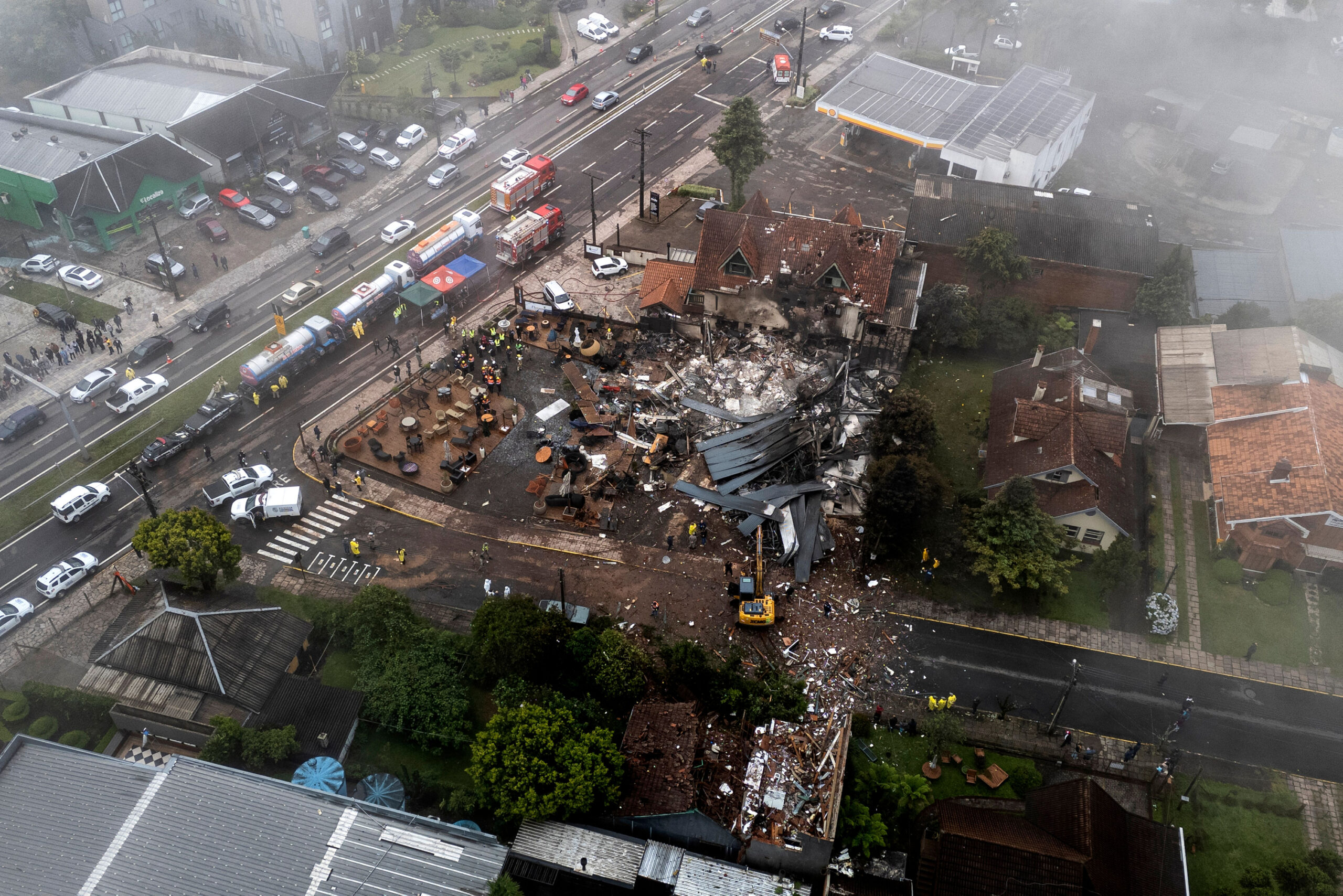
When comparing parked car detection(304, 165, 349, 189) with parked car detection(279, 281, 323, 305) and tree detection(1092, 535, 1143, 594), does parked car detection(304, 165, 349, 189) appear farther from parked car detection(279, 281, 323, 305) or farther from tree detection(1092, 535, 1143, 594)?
tree detection(1092, 535, 1143, 594)

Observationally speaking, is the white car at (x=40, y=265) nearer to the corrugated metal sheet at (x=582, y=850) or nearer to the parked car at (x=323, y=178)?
the parked car at (x=323, y=178)

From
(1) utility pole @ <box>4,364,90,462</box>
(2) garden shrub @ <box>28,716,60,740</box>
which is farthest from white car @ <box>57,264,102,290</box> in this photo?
(2) garden shrub @ <box>28,716,60,740</box>

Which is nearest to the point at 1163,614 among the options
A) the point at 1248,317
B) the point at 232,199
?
the point at 1248,317

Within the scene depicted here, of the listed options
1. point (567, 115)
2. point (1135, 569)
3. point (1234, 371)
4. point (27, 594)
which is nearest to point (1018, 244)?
point (1234, 371)

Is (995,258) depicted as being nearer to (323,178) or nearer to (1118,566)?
(1118,566)

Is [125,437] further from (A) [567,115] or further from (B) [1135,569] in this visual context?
(B) [1135,569]

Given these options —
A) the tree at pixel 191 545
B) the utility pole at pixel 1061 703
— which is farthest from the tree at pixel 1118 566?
the tree at pixel 191 545
